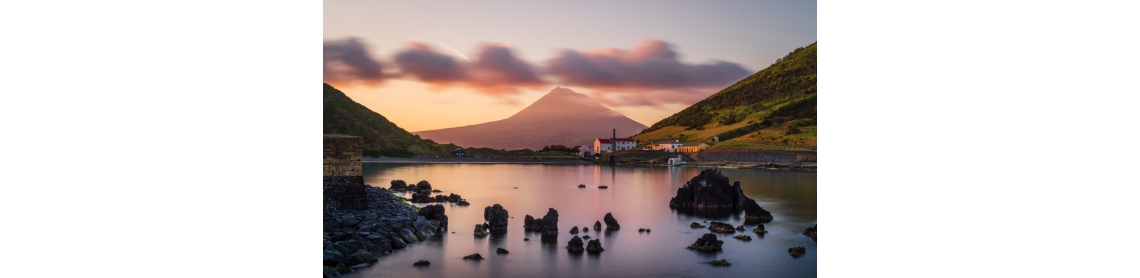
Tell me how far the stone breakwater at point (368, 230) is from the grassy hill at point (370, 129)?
5.08ft

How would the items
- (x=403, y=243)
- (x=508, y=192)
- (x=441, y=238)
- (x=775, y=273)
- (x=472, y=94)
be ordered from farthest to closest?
1. (x=508, y=192)
2. (x=472, y=94)
3. (x=441, y=238)
4. (x=403, y=243)
5. (x=775, y=273)

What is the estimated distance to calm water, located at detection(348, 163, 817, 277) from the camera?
9.25 metres

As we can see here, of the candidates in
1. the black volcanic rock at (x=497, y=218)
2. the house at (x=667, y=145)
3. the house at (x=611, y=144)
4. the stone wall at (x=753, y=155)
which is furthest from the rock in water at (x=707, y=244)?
the stone wall at (x=753, y=155)

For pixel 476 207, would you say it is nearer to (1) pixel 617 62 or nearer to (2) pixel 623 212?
(2) pixel 623 212

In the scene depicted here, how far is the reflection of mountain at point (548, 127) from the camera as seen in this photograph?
39.9 feet

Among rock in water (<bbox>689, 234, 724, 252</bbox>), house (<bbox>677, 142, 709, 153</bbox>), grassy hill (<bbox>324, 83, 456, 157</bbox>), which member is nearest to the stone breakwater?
grassy hill (<bbox>324, 83, 456, 157</bbox>)

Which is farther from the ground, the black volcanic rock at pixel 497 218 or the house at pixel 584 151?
the house at pixel 584 151

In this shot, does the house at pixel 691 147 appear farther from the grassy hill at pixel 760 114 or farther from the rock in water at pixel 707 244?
the rock in water at pixel 707 244

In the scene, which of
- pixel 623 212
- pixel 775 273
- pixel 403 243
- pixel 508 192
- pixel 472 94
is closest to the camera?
pixel 775 273

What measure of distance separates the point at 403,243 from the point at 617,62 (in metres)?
4.61

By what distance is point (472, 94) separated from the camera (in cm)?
1217

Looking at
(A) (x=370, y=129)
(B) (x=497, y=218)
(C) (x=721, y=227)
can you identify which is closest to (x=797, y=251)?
(C) (x=721, y=227)
